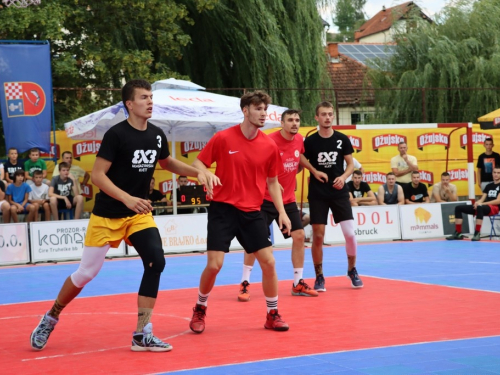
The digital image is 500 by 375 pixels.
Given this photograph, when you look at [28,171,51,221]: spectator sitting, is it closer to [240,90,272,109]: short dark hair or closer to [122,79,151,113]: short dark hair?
[240,90,272,109]: short dark hair

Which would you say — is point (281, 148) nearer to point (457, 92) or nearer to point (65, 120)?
point (65, 120)

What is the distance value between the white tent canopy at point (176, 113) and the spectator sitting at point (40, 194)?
1191 mm

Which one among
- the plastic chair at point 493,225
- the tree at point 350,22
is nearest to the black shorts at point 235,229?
the plastic chair at point 493,225

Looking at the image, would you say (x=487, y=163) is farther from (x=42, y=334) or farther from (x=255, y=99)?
(x=42, y=334)

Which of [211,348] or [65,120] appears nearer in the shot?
[211,348]

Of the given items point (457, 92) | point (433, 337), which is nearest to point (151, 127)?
point (433, 337)

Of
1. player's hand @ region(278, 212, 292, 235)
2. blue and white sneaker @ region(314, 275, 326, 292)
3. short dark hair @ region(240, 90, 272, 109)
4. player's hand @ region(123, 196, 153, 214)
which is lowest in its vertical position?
blue and white sneaker @ region(314, 275, 326, 292)

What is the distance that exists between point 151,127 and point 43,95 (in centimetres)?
1228

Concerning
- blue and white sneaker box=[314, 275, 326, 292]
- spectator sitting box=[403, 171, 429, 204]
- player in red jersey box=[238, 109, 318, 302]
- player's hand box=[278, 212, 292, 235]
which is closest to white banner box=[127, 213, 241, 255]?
spectator sitting box=[403, 171, 429, 204]

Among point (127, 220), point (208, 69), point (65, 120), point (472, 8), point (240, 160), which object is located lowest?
point (127, 220)

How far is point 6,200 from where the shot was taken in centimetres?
1742

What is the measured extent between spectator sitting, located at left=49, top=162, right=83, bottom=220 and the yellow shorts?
11103 mm

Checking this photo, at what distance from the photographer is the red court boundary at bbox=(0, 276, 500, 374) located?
6566 mm

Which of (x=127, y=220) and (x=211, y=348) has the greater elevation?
(x=127, y=220)
